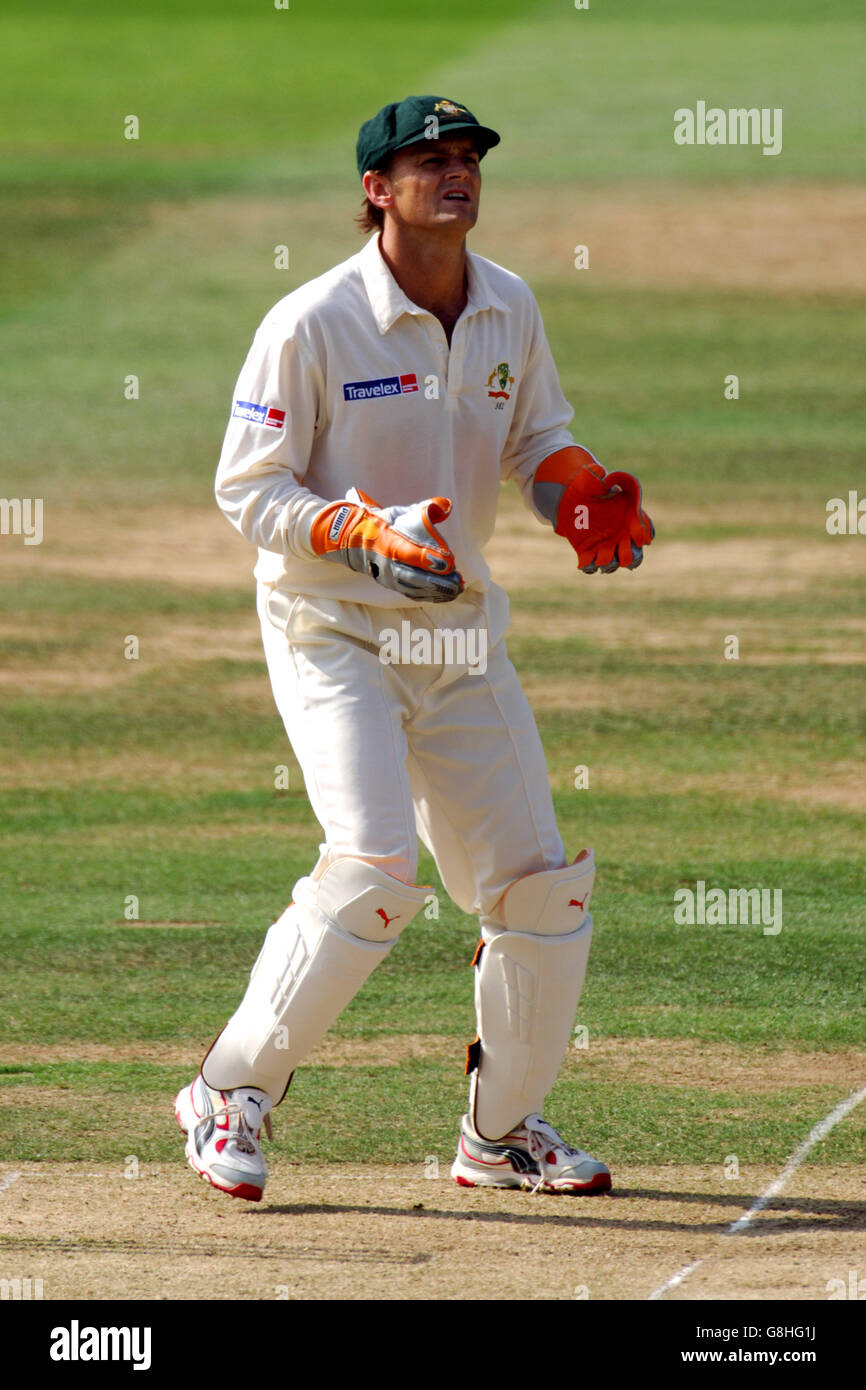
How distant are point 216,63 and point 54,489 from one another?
2319 cm

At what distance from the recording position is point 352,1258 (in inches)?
205

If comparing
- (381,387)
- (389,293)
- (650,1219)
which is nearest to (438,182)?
(389,293)

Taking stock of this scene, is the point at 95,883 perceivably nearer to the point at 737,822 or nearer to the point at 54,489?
the point at 737,822

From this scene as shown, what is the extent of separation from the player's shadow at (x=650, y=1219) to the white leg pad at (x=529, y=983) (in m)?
0.31

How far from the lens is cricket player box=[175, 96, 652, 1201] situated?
5.46m

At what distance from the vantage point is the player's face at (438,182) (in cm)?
555

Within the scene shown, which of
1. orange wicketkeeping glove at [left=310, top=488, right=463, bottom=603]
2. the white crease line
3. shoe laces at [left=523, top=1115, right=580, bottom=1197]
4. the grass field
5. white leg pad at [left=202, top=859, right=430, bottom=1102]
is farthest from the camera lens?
the grass field

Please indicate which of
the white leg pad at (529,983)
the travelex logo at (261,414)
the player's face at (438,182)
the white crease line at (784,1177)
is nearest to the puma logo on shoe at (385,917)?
the white leg pad at (529,983)

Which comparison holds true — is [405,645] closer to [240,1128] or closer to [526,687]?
[240,1128]

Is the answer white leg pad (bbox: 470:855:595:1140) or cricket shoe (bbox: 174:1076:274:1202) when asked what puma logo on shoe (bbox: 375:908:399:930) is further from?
cricket shoe (bbox: 174:1076:274:1202)

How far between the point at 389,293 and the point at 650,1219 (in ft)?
7.87

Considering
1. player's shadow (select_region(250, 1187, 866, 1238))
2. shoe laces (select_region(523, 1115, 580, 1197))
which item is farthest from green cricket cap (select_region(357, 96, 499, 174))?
player's shadow (select_region(250, 1187, 866, 1238))

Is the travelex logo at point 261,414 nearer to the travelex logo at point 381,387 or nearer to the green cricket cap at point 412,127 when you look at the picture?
the travelex logo at point 381,387

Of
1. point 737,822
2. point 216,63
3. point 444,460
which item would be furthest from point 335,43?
point 444,460
